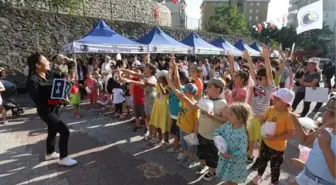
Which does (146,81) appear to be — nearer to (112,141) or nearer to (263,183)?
A: (112,141)

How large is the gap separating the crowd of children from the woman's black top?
55.9 inches

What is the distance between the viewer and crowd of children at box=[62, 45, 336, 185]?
2.75 metres

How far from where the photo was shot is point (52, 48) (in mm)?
11898

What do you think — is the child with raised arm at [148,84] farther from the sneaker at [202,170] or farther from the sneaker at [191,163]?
the sneaker at [202,170]

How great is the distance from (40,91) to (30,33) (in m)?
9.14

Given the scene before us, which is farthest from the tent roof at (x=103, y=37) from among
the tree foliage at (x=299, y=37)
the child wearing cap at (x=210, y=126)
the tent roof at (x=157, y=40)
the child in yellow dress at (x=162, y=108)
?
the tree foliage at (x=299, y=37)

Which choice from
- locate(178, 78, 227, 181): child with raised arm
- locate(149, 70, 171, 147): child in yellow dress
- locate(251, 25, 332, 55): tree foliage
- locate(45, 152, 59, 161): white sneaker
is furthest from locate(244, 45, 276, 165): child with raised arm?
locate(251, 25, 332, 55): tree foliage

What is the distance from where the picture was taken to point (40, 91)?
12.4ft

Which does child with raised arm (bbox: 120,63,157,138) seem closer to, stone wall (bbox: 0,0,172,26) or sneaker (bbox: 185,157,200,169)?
sneaker (bbox: 185,157,200,169)

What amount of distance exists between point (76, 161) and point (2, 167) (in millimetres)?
1222

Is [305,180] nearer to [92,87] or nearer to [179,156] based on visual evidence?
[179,156]

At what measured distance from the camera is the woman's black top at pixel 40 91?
3.68 meters

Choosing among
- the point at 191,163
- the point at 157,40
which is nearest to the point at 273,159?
the point at 191,163

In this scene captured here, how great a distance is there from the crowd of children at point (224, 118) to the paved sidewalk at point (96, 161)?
30 cm
